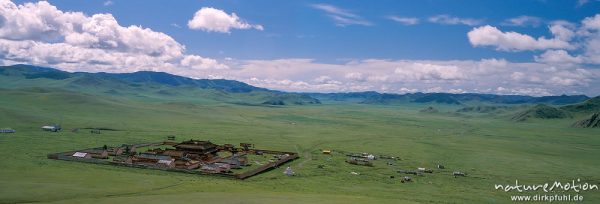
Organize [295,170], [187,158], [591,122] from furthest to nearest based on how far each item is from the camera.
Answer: [591,122] → [187,158] → [295,170]

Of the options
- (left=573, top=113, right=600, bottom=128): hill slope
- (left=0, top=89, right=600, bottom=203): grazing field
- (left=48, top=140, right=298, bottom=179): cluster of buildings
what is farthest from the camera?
(left=573, top=113, right=600, bottom=128): hill slope

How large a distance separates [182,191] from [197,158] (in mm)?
22294

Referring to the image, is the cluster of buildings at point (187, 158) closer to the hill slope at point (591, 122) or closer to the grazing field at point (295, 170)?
the grazing field at point (295, 170)

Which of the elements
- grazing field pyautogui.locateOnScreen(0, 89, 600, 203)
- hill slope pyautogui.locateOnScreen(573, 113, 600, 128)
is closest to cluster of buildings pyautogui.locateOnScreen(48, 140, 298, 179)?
grazing field pyautogui.locateOnScreen(0, 89, 600, 203)

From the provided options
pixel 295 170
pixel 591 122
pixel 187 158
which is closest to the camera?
pixel 295 170

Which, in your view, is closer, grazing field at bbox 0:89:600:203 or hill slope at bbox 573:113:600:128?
grazing field at bbox 0:89:600:203

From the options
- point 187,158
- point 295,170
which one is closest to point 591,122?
point 295,170

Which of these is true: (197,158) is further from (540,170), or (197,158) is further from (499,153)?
(499,153)

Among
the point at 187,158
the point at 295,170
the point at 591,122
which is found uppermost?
the point at 591,122

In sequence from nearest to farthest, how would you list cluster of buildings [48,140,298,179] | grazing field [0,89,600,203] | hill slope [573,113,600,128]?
grazing field [0,89,600,203]
cluster of buildings [48,140,298,179]
hill slope [573,113,600,128]

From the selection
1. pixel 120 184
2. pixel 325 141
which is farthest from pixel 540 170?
pixel 120 184

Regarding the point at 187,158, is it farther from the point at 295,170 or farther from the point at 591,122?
the point at 591,122

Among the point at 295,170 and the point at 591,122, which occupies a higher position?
the point at 591,122

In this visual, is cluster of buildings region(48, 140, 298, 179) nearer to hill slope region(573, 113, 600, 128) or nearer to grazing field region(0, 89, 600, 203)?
grazing field region(0, 89, 600, 203)
